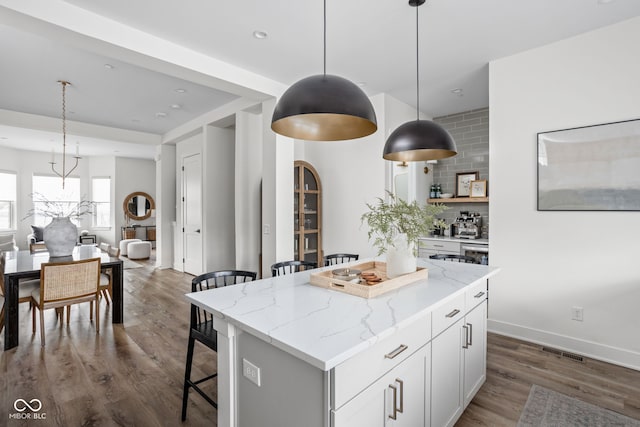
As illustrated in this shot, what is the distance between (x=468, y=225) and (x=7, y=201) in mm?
10225

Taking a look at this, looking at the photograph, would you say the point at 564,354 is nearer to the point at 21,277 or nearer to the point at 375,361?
the point at 375,361

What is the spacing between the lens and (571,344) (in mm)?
2836

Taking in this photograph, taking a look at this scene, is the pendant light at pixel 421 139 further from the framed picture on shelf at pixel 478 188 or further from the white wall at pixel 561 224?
the framed picture on shelf at pixel 478 188

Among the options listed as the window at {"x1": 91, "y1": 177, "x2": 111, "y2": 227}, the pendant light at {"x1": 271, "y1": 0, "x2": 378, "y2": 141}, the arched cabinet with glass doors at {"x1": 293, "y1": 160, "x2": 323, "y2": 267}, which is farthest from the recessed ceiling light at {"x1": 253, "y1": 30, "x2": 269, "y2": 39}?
the window at {"x1": 91, "y1": 177, "x2": 111, "y2": 227}

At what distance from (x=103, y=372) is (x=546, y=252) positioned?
3.92 m

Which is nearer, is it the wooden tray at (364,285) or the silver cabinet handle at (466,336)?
the wooden tray at (364,285)

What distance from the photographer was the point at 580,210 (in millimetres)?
2766

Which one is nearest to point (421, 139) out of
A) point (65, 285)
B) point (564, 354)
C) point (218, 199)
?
point (564, 354)

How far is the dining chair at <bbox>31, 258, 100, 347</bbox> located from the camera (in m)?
2.97

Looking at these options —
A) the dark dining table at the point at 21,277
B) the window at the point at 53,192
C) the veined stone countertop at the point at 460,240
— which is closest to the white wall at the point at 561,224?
the veined stone countertop at the point at 460,240

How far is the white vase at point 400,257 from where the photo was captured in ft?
6.53

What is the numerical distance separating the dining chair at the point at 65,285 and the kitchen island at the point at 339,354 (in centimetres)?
228

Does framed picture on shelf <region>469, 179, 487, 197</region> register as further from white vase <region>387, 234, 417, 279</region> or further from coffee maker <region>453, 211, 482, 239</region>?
white vase <region>387, 234, 417, 279</region>

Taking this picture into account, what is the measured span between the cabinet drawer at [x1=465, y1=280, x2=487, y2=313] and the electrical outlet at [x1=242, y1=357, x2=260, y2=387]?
1.33 metres
